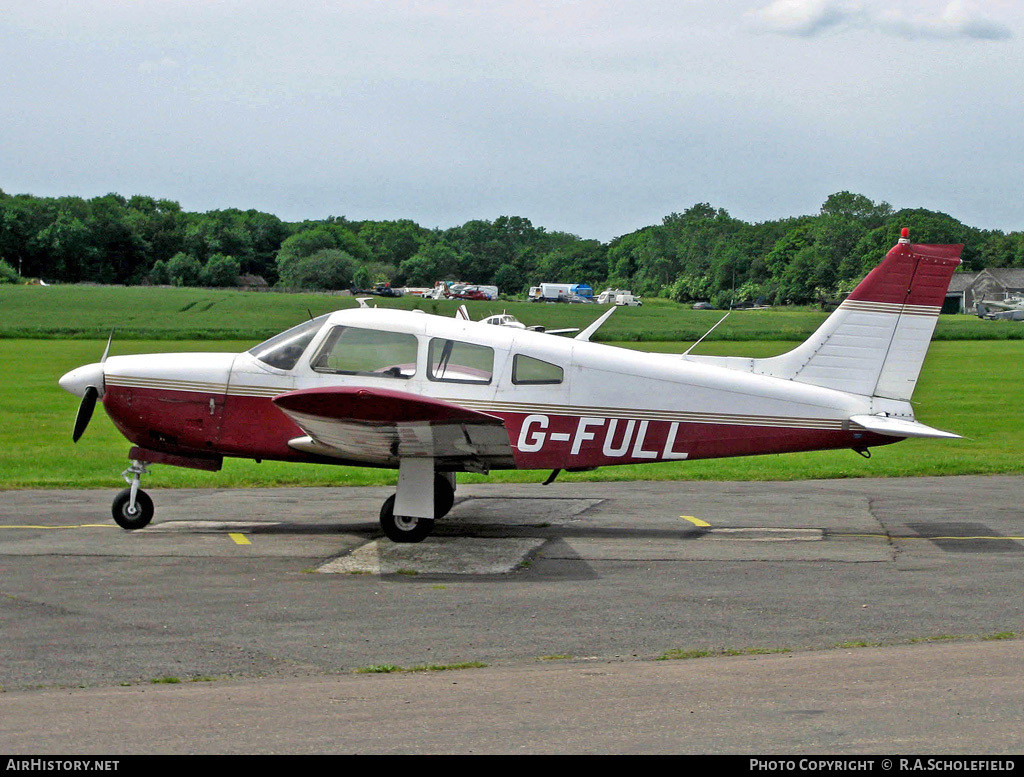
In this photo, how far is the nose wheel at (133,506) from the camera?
36.1 feet

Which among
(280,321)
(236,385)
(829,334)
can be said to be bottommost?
(280,321)

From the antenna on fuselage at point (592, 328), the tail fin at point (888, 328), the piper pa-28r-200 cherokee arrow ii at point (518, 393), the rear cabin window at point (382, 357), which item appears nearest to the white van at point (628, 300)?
the antenna on fuselage at point (592, 328)

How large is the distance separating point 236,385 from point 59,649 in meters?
4.16

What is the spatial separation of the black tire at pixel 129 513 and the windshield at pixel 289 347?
195 centimetres

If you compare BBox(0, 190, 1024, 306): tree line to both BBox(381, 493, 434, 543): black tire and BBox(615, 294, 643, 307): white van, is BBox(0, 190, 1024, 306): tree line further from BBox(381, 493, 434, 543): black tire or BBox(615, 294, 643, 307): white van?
BBox(381, 493, 434, 543): black tire

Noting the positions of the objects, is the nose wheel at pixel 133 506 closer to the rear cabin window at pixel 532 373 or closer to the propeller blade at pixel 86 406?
the propeller blade at pixel 86 406

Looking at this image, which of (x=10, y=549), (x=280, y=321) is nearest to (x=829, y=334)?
(x=10, y=549)

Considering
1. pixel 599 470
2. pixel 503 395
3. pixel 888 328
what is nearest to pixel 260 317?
pixel 599 470

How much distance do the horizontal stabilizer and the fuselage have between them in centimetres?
11

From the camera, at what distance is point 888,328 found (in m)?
11.1

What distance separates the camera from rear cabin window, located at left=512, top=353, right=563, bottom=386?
1062 cm

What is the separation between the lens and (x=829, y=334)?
11.2m

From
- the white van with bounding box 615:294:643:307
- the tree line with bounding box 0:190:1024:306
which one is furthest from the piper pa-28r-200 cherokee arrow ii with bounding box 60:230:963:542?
the white van with bounding box 615:294:643:307

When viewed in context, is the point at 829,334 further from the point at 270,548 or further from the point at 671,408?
the point at 270,548
